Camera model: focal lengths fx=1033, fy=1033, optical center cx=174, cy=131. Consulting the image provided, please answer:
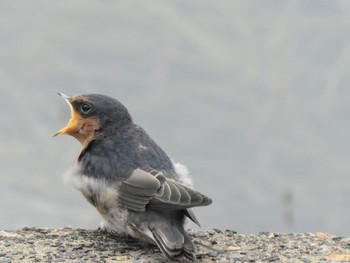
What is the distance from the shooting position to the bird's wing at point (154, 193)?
5324 mm

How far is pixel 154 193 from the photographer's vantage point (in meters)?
5.46

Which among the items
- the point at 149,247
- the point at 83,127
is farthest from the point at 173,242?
the point at 83,127

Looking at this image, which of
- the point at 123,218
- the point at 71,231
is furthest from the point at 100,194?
the point at 71,231

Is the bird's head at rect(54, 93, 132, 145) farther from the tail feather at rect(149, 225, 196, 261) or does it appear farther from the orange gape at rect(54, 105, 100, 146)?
the tail feather at rect(149, 225, 196, 261)

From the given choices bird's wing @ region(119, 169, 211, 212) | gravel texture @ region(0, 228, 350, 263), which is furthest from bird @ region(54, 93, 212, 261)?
gravel texture @ region(0, 228, 350, 263)

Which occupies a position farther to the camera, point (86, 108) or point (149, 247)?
point (86, 108)

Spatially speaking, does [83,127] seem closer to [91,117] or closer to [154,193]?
[91,117]

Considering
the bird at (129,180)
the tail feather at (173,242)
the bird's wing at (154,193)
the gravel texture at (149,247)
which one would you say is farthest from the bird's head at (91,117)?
the tail feather at (173,242)

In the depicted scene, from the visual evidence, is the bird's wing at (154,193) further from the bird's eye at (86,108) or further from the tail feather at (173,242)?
the bird's eye at (86,108)

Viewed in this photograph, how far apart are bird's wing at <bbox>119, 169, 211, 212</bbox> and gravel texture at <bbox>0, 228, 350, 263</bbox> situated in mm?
278

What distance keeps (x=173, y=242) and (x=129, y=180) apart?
20.4 inches

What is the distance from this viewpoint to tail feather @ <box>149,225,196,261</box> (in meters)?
5.26

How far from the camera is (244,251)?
567 centimetres

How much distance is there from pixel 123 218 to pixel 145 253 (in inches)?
9.3
